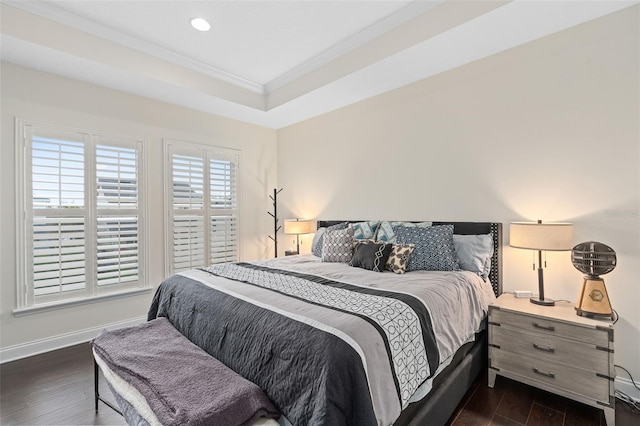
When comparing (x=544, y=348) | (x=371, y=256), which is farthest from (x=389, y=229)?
(x=544, y=348)

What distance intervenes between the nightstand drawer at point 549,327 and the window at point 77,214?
3597 mm

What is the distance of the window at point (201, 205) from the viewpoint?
3.69 metres

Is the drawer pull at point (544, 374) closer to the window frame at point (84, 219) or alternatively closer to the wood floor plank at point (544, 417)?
the wood floor plank at point (544, 417)

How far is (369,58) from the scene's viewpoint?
280 cm

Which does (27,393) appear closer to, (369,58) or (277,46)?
(277,46)

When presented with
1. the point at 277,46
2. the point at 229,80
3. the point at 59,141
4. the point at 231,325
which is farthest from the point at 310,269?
the point at 59,141

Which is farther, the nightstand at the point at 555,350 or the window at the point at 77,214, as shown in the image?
the window at the point at 77,214

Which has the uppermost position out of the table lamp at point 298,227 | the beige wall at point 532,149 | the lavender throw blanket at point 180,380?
the beige wall at point 532,149

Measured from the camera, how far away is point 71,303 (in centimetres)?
294

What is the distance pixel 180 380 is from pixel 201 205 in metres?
2.87

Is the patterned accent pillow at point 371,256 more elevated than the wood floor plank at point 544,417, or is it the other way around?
the patterned accent pillow at point 371,256

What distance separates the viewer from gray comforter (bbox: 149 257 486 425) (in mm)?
1197

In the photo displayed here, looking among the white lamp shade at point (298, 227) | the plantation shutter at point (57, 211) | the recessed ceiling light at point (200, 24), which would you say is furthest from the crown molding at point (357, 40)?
the plantation shutter at point (57, 211)

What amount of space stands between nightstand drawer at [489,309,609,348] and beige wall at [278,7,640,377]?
0.55 m
